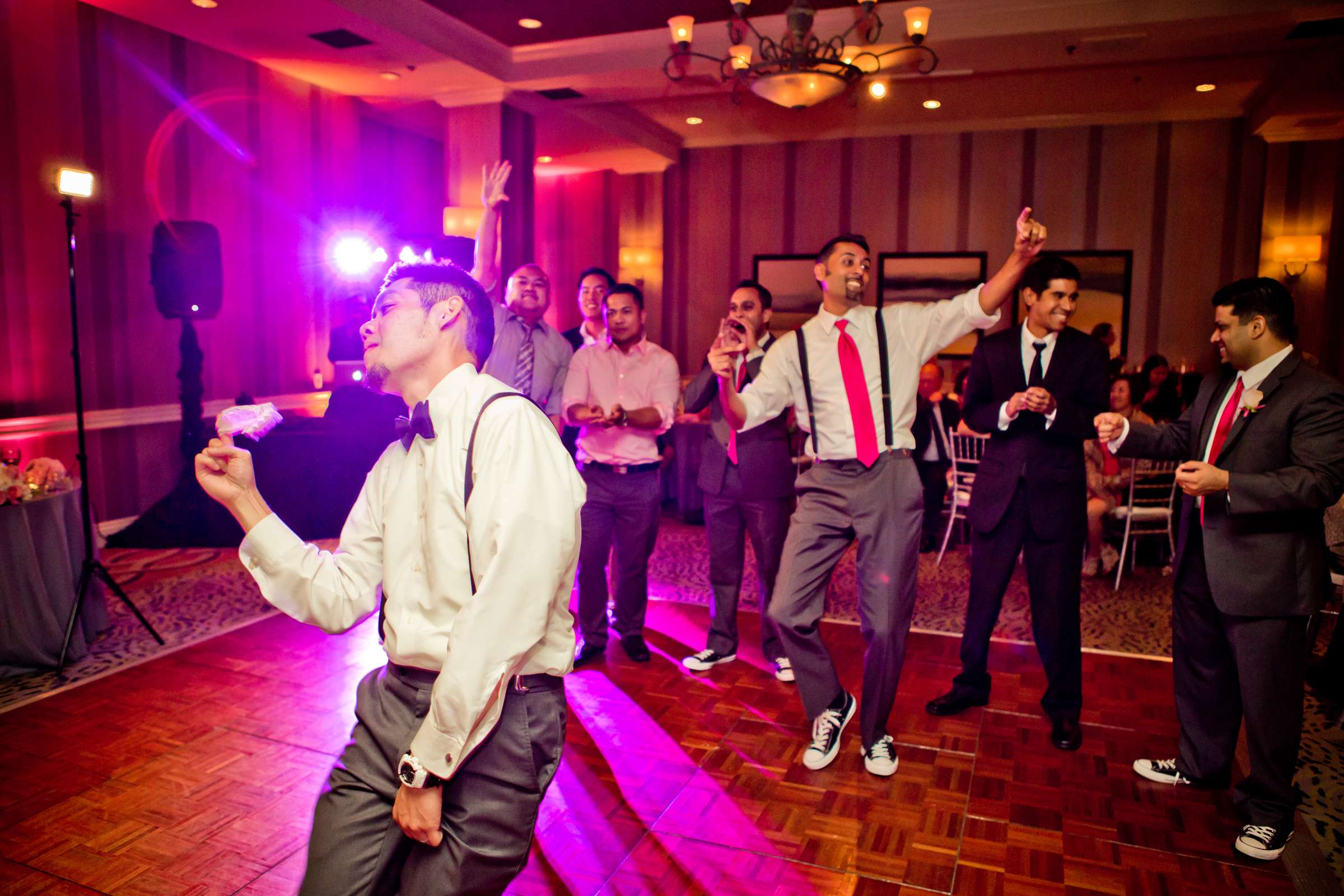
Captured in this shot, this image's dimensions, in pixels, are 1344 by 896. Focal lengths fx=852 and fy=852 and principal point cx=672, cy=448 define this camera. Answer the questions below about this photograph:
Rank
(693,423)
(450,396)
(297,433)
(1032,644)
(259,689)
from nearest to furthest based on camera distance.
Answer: (450,396) → (259,689) → (1032,644) → (297,433) → (693,423)

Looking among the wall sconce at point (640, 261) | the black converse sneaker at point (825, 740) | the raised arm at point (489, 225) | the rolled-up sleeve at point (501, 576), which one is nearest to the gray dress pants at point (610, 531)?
the raised arm at point (489, 225)

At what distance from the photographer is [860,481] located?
2.89 metres

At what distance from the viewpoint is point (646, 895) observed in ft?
7.31

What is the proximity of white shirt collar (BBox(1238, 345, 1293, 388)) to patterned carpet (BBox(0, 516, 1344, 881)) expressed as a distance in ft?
4.65

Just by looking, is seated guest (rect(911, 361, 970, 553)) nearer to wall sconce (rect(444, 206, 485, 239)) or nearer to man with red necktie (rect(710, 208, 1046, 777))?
man with red necktie (rect(710, 208, 1046, 777))

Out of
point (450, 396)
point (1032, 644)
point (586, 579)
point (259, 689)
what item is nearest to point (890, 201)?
point (1032, 644)

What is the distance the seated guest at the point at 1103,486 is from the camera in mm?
5457

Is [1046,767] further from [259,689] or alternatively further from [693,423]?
[693,423]

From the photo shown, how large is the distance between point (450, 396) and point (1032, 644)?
3.69 metres

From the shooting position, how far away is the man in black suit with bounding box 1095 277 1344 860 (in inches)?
94.0

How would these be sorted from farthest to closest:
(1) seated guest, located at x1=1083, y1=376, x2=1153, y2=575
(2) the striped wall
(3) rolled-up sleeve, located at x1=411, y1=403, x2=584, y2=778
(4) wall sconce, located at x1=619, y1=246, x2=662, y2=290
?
(4) wall sconce, located at x1=619, y1=246, x2=662, y2=290 < (2) the striped wall < (1) seated guest, located at x1=1083, y1=376, x2=1153, y2=575 < (3) rolled-up sleeve, located at x1=411, y1=403, x2=584, y2=778

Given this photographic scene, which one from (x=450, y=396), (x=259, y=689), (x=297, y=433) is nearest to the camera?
(x=450, y=396)

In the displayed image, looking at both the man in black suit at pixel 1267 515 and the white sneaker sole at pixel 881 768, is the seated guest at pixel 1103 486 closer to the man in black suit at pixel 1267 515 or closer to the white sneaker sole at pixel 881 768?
the man in black suit at pixel 1267 515

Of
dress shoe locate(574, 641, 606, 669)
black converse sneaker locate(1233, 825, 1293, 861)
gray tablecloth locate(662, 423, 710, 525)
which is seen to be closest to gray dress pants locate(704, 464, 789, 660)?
dress shoe locate(574, 641, 606, 669)
